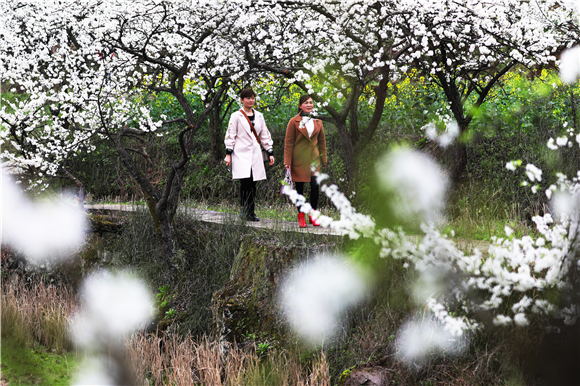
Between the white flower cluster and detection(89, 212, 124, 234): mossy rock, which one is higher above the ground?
the white flower cluster

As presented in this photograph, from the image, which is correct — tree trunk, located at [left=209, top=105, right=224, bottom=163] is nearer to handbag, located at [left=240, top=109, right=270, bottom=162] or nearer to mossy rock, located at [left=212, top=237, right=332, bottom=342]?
handbag, located at [left=240, top=109, right=270, bottom=162]

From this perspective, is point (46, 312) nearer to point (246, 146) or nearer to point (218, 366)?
point (218, 366)

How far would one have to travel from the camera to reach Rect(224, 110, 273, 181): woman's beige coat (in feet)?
24.7

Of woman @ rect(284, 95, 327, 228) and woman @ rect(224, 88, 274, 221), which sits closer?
woman @ rect(284, 95, 327, 228)

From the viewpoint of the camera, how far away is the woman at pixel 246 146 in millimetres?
7516

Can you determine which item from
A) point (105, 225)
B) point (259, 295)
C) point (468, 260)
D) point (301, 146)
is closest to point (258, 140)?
point (301, 146)

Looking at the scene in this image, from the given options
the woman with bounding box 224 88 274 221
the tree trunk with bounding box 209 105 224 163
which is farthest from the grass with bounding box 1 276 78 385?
the tree trunk with bounding box 209 105 224 163

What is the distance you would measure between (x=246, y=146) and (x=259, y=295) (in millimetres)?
2035

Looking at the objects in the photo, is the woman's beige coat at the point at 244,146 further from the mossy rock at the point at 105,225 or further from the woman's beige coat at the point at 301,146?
the mossy rock at the point at 105,225

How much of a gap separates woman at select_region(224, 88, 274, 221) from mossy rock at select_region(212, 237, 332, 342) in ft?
4.01

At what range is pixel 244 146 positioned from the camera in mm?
7578

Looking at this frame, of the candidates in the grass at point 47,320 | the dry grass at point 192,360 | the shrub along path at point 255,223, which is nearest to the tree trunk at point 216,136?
the shrub along path at point 255,223

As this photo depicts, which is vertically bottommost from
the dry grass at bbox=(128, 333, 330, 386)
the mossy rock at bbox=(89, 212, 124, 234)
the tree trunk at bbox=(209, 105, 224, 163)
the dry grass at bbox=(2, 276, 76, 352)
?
the dry grass at bbox=(128, 333, 330, 386)

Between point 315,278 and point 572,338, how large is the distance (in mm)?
5235
